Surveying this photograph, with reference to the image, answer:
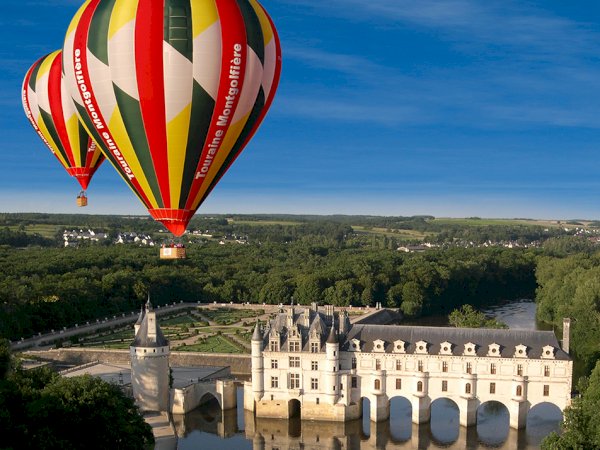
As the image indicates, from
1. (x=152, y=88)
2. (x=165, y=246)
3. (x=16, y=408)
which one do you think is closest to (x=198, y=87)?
(x=152, y=88)

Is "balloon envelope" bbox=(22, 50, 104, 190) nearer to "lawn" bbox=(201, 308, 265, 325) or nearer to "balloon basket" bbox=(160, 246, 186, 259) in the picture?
"balloon basket" bbox=(160, 246, 186, 259)

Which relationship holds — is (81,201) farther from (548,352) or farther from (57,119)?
(548,352)

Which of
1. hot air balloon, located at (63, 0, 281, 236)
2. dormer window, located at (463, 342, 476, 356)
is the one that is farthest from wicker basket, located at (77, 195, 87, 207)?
dormer window, located at (463, 342, 476, 356)

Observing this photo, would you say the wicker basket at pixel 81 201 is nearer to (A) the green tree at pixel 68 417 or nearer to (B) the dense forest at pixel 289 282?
(A) the green tree at pixel 68 417

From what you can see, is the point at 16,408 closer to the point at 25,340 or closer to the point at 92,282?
the point at 25,340

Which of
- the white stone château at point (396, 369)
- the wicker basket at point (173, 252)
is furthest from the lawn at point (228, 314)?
the wicker basket at point (173, 252)

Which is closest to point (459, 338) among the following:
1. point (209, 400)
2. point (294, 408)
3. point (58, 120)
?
point (294, 408)
